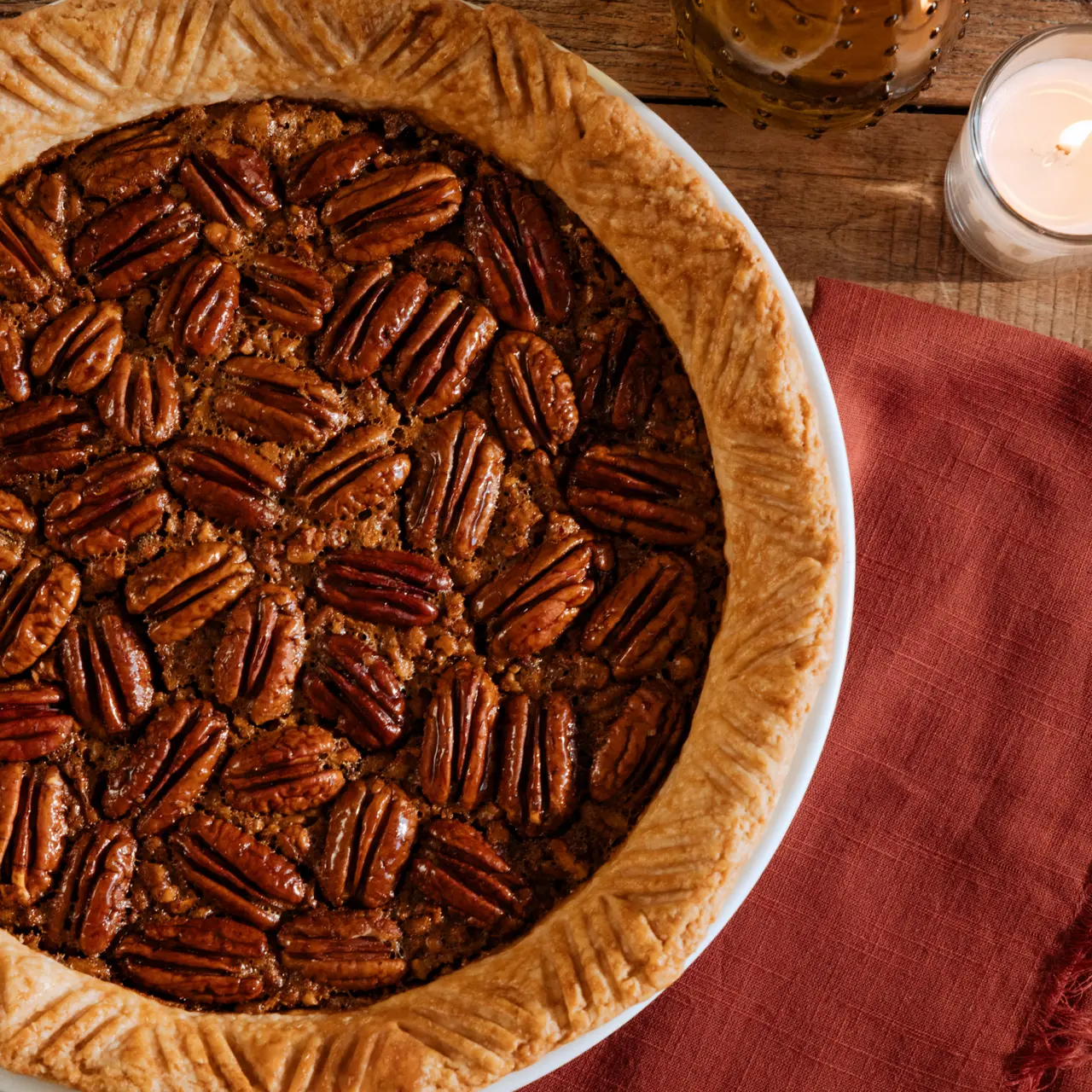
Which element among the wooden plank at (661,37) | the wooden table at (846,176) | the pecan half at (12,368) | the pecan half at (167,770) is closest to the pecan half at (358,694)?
the pecan half at (167,770)

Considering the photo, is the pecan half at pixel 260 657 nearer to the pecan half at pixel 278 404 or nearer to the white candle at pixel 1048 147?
the pecan half at pixel 278 404

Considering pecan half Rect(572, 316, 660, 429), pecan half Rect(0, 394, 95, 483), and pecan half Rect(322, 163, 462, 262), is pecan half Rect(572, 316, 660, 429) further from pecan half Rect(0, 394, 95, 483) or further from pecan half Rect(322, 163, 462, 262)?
pecan half Rect(0, 394, 95, 483)

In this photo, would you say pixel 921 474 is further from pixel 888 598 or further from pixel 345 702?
pixel 345 702

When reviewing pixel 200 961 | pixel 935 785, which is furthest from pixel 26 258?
pixel 935 785

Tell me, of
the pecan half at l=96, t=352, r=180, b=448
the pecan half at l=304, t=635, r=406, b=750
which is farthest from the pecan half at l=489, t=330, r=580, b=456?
the pecan half at l=96, t=352, r=180, b=448

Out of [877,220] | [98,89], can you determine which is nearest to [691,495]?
[877,220]
